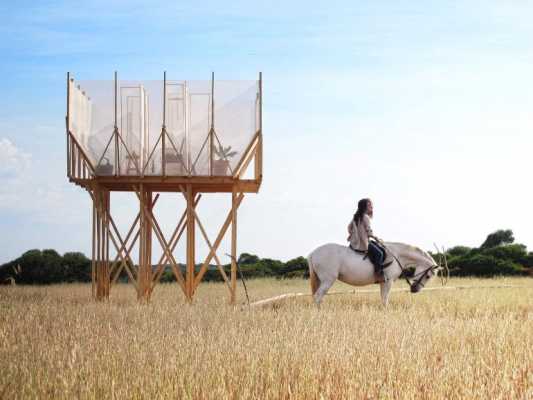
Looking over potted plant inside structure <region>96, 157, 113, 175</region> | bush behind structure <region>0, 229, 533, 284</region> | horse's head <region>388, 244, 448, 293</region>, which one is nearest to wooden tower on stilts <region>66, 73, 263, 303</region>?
potted plant inside structure <region>96, 157, 113, 175</region>

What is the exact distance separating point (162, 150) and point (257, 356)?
890 centimetres

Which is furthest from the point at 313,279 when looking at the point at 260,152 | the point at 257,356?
the point at 257,356

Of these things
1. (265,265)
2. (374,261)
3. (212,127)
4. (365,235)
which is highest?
(212,127)

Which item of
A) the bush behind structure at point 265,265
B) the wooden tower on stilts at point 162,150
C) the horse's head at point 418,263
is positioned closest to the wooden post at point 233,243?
the wooden tower on stilts at point 162,150

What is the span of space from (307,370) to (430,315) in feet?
23.3

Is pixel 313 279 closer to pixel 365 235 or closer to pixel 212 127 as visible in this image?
pixel 365 235

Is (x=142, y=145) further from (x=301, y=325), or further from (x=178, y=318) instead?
(x=301, y=325)

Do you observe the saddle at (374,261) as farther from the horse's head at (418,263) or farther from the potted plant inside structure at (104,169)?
the potted plant inside structure at (104,169)

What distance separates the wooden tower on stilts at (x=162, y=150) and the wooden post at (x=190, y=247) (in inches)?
0.8

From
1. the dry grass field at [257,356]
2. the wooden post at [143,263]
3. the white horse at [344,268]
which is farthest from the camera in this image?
the wooden post at [143,263]

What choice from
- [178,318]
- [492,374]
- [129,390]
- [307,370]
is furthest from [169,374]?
[178,318]

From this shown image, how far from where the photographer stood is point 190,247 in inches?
619

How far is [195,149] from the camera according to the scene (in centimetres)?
1574

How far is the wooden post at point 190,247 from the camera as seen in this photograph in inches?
616
